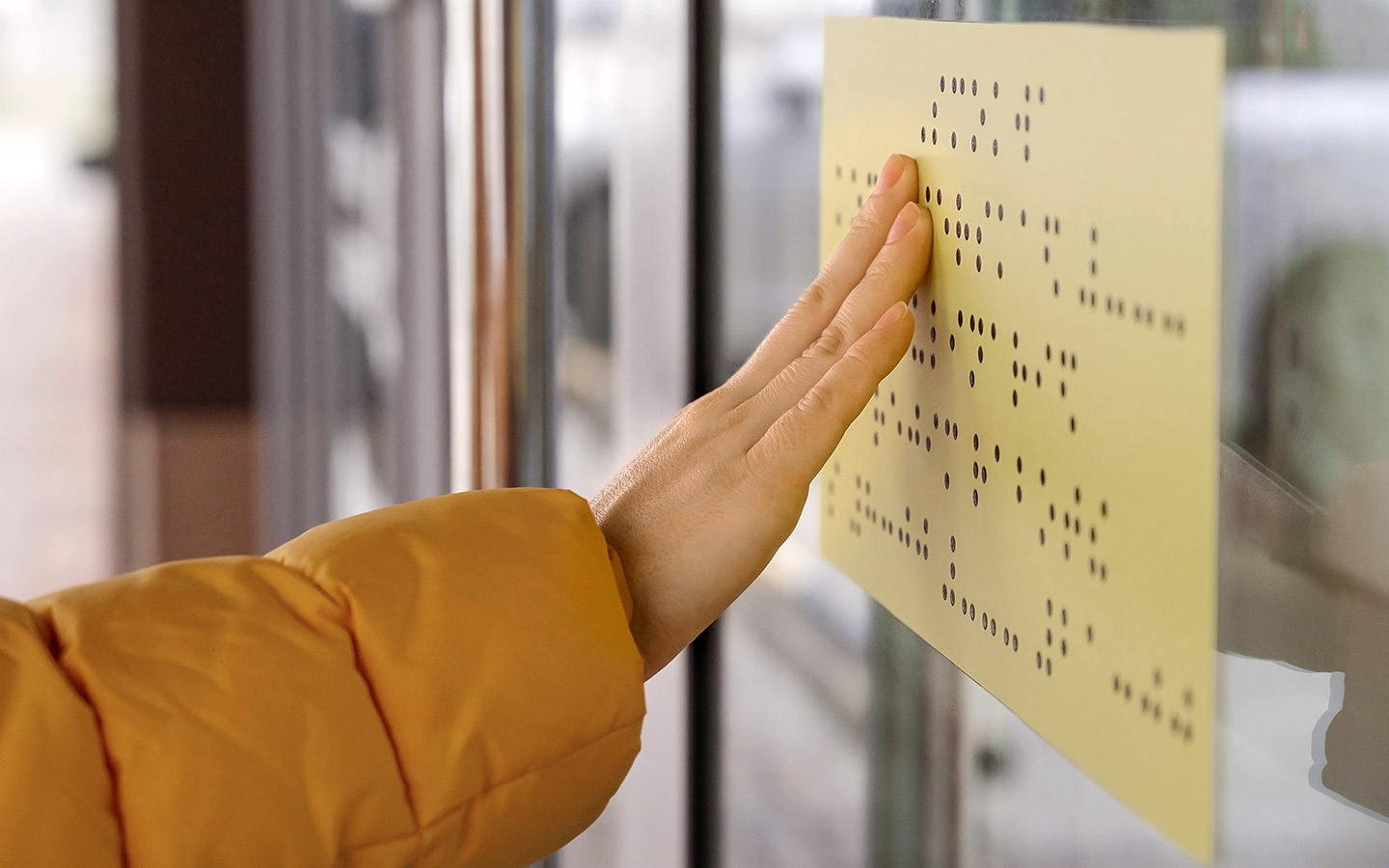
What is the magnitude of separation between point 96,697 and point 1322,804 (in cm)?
31

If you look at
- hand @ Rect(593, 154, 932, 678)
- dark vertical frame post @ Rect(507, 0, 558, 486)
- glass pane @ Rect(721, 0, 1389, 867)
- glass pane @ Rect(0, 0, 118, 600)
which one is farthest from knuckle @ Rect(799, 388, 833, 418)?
glass pane @ Rect(0, 0, 118, 600)

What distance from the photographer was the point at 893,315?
0.38 metres

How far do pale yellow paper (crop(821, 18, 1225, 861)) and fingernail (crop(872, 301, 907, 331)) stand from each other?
1cm

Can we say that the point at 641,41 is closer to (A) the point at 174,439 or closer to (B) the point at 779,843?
(B) the point at 779,843

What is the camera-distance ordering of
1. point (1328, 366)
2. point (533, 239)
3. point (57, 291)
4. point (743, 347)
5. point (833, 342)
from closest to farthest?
point (1328, 366), point (833, 342), point (743, 347), point (533, 239), point (57, 291)

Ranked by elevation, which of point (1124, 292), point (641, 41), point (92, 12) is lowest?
point (1124, 292)

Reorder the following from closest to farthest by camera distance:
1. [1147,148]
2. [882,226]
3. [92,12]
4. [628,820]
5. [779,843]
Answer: [1147,148] → [882,226] → [779,843] → [628,820] → [92,12]

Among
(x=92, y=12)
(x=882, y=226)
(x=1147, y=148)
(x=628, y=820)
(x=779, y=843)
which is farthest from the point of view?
(x=92, y=12)

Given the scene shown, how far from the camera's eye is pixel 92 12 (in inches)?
88.8

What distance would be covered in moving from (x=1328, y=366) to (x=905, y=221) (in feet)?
0.43

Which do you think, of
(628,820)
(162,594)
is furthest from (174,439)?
(162,594)

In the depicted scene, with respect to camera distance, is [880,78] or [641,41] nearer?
[880,78]

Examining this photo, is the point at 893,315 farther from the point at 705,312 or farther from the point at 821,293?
the point at 705,312

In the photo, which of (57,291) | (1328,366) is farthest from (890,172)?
(57,291)
